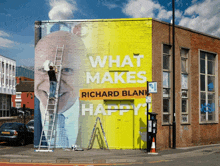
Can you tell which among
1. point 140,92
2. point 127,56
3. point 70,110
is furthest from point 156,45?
point 70,110

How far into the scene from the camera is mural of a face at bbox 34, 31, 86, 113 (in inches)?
591

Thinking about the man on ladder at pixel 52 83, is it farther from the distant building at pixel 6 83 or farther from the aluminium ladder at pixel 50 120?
the distant building at pixel 6 83

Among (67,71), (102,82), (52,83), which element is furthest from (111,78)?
(52,83)

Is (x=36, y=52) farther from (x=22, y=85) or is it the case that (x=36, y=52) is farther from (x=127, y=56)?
(x=22, y=85)

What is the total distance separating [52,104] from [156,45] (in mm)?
6652

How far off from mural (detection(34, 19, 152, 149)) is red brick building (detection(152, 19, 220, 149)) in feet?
3.04

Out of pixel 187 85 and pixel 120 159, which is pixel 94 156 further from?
pixel 187 85

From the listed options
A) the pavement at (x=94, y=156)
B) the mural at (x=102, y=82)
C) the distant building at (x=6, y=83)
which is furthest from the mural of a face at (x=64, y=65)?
the distant building at (x=6, y=83)

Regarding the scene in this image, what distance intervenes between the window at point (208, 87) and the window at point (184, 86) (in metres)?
1.44

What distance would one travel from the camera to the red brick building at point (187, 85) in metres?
15.3

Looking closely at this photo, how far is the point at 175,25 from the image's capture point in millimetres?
16203

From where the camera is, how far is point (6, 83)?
181 ft

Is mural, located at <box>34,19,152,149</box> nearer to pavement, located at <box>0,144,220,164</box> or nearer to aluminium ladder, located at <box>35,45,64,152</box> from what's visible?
aluminium ladder, located at <box>35,45,64,152</box>

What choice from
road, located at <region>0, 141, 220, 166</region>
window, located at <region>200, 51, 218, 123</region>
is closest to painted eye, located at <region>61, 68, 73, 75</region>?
road, located at <region>0, 141, 220, 166</region>
